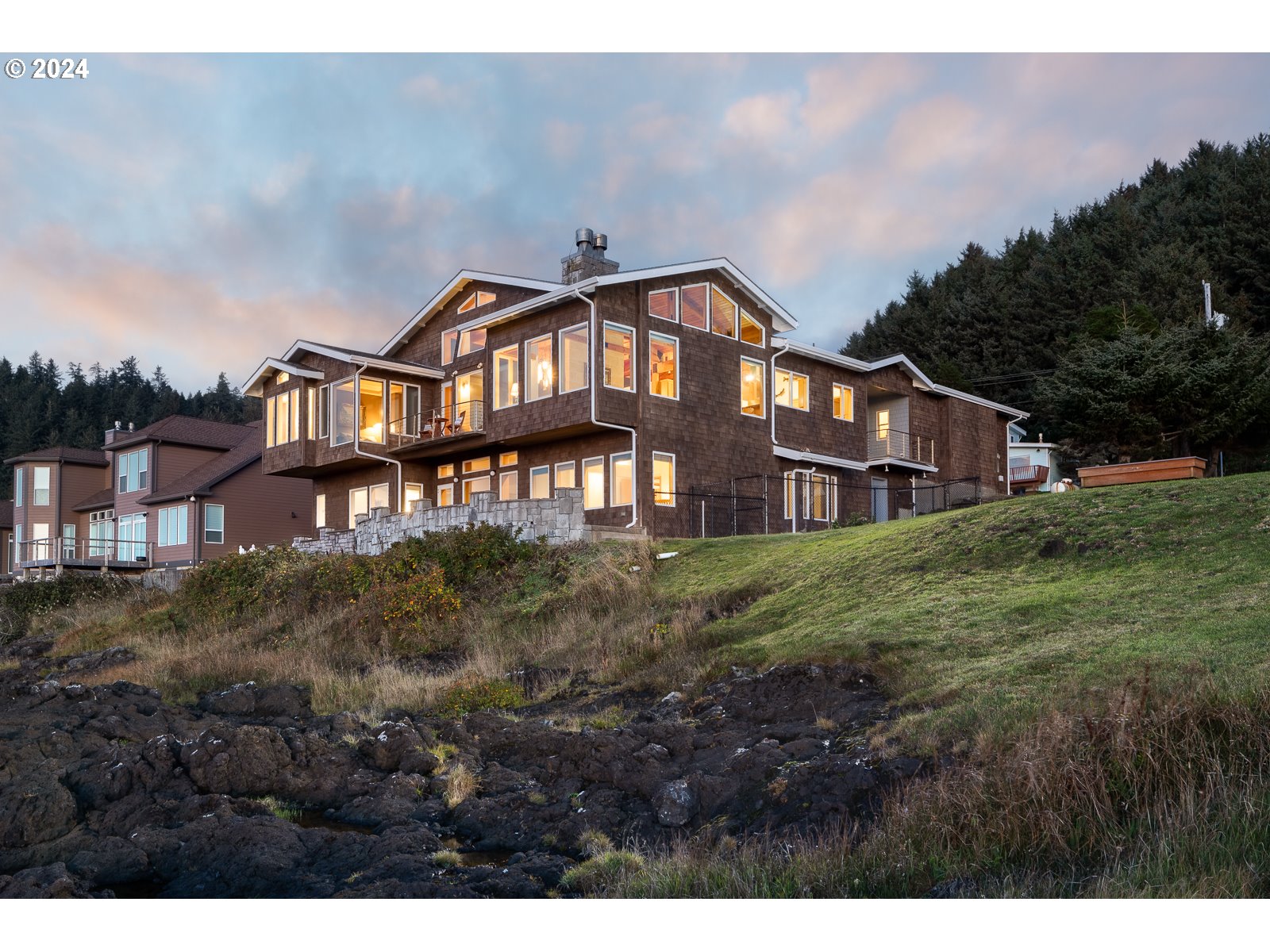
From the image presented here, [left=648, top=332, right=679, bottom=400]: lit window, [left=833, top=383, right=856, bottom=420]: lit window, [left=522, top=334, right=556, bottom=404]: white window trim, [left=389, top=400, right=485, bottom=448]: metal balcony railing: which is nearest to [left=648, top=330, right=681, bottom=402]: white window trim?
[left=648, top=332, right=679, bottom=400]: lit window

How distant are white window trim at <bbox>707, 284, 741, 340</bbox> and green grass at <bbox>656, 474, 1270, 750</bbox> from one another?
10.9 m

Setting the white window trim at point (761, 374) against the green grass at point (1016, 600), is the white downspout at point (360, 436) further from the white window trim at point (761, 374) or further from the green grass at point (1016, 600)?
the green grass at point (1016, 600)

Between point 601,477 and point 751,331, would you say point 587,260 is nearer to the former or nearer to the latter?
point 751,331

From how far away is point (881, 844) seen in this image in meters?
7.08

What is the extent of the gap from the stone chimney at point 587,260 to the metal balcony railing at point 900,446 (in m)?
10.9

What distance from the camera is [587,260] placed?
30078 millimetres

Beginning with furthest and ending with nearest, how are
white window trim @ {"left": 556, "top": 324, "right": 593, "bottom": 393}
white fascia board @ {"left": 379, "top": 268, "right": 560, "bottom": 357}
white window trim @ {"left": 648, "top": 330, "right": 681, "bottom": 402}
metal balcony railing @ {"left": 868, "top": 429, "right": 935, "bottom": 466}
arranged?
metal balcony railing @ {"left": 868, "top": 429, "right": 935, "bottom": 466}, white fascia board @ {"left": 379, "top": 268, "right": 560, "bottom": 357}, white window trim @ {"left": 648, "top": 330, "right": 681, "bottom": 402}, white window trim @ {"left": 556, "top": 324, "right": 593, "bottom": 393}

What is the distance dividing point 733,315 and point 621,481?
21.0 ft

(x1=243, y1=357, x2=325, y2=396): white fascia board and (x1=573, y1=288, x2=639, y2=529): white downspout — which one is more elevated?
(x1=243, y1=357, x2=325, y2=396): white fascia board

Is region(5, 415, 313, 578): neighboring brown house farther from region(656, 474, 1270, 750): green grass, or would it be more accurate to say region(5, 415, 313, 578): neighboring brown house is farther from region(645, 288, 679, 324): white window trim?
region(656, 474, 1270, 750): green grass

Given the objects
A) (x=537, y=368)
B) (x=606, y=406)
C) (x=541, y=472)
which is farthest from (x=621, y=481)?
(x=537, y=368)

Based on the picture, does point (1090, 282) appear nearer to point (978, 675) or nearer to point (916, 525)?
point (916, 525)

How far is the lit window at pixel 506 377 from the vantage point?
28219 millimetres

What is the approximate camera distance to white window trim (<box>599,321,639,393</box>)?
25.8 meters
